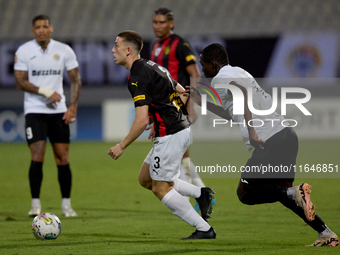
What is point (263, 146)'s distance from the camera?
15.7ft

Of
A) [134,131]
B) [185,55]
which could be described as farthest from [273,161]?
[185,55]

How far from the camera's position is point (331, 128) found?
17688 millimetres

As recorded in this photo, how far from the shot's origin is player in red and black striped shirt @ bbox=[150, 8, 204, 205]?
700cm

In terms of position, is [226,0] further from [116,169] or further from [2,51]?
[116,169]

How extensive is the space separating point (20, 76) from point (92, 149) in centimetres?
983

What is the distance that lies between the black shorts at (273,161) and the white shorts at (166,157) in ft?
1.99

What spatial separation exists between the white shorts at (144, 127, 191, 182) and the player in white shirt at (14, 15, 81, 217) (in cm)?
214

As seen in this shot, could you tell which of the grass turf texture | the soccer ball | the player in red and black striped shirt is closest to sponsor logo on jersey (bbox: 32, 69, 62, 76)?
the player in red and black striped shirt

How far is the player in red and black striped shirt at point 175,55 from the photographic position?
276 inches

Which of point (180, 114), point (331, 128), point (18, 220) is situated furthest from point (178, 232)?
point (331, 128)

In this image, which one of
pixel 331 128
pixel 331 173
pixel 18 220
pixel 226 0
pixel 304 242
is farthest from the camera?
pixel 226 0

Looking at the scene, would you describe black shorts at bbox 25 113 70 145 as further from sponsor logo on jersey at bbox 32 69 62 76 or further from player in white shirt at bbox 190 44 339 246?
player in white shirt at bbox 190 44 339 246

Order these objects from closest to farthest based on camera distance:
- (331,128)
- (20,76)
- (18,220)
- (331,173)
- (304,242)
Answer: (304,242) → (18,220) → (20,76) → (331,173) → (331,128)

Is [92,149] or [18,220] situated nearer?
[18,220]
